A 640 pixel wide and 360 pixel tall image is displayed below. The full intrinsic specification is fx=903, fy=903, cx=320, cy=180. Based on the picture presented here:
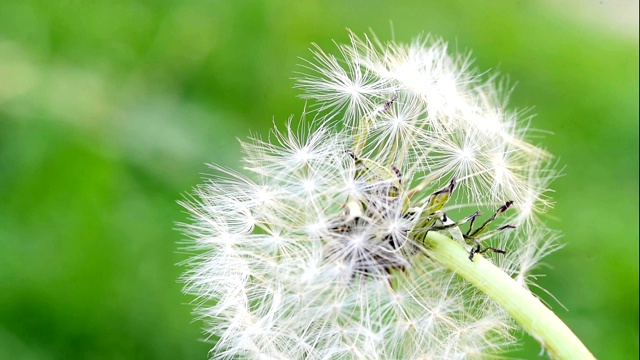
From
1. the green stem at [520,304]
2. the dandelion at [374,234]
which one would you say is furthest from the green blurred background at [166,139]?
the green stem at [520,304]

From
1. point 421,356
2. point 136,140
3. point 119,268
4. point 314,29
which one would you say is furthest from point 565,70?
point 421,356

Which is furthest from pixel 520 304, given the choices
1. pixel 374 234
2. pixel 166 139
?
pixel 166 139

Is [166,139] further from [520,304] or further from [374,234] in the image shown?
[520,304]

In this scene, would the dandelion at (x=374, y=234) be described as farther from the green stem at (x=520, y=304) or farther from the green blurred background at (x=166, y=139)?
the green blurred background at (x=166, y=139)

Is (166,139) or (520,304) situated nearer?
(520,304)

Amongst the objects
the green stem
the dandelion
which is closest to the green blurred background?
the dandelion

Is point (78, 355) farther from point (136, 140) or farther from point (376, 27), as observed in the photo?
point (376, 27)
